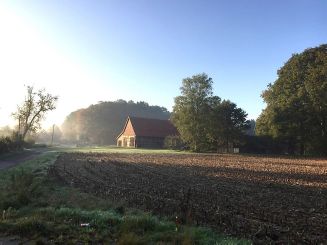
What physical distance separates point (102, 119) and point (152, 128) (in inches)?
2239

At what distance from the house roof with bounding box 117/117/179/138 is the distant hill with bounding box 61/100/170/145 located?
44909 millimetres

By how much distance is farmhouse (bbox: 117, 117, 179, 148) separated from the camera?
98750mm

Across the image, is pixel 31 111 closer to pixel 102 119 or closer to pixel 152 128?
pixel 152 128

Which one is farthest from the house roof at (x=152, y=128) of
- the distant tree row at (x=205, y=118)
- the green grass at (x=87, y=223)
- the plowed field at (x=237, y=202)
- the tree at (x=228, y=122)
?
the green grass at (x=87, y=223)

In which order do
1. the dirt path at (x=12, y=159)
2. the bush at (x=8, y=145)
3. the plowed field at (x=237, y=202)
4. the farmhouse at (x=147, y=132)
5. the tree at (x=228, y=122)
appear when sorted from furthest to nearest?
the farmhouse at (x=147, y=132) < the tree at (x=228, y=122) < the bush at (x=8, y=145) < the dirt path at (x=12, y=159) < the plowed field at (x=237, y=202)

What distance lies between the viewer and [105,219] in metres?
11.5

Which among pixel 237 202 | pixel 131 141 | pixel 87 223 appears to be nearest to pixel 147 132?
pixel 131 141

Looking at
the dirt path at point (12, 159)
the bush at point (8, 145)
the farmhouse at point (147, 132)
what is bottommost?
the dirt path at point (12, 159)

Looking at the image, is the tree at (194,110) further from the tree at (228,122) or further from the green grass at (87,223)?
the green grass at (87,223)

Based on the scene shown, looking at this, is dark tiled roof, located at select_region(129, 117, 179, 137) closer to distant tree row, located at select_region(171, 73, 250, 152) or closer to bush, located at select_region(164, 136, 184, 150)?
bush, located at select_region(164, 136, 184, 150)

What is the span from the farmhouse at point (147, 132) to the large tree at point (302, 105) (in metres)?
37.1

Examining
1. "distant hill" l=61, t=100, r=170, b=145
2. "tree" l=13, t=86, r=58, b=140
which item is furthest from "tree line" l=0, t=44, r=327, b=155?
"distant hill" l=61, t=100, r=170, b=145

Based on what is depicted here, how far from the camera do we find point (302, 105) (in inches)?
2338

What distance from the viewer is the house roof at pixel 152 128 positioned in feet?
326
